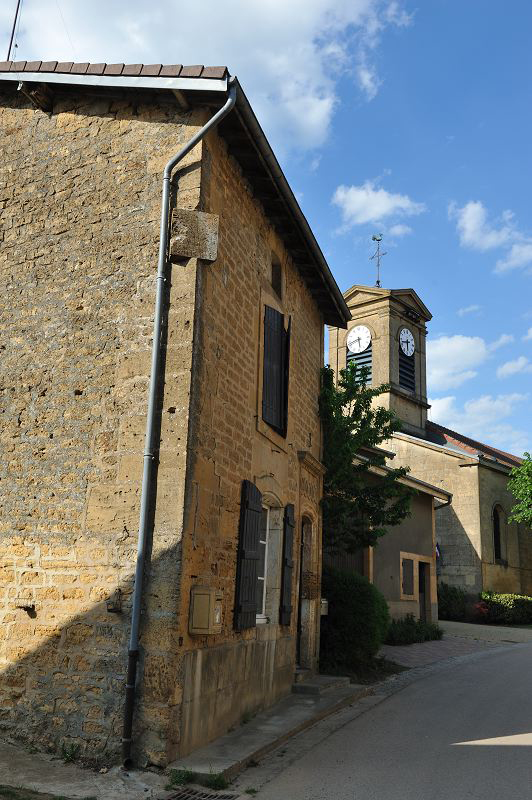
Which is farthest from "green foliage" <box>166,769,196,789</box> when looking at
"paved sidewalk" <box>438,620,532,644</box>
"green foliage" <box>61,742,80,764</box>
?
"paved sidewalk" <box>438,620,532,644</box>

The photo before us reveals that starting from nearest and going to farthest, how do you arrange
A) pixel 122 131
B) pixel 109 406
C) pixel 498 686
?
pixel 109 406, pixel 122 131, pixel 498 686

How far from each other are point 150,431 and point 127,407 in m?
0.43

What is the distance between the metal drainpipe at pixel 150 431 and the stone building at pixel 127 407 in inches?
2.4

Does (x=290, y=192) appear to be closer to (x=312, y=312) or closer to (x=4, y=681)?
(x=312, y=312)

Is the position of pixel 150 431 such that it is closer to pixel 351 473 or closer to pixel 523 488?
pixel 351 473

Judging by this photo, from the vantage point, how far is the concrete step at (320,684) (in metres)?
9.67

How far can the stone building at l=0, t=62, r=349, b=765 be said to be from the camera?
6277 mm

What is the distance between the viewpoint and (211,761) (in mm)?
6047

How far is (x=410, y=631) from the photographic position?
55.3 ft

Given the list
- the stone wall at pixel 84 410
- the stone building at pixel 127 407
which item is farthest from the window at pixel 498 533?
the stone wall at pixel 84 410

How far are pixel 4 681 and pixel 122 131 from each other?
17.9 feet

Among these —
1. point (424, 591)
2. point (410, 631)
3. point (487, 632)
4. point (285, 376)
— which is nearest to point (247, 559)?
point (285, 376)

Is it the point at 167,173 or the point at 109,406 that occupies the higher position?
the point at 167,173

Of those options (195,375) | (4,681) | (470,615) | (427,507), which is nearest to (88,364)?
(195,375)
